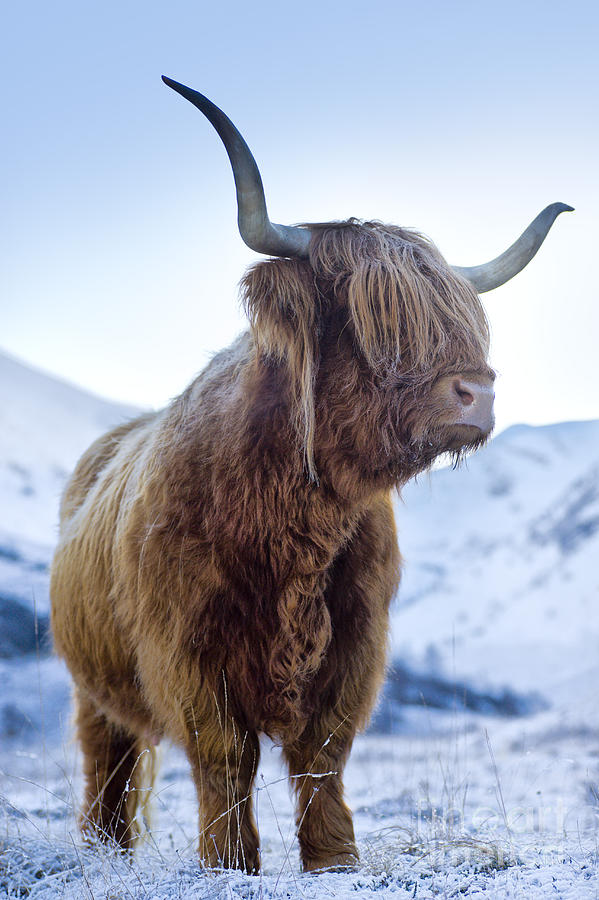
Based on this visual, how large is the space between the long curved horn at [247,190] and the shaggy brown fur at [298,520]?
94 mm

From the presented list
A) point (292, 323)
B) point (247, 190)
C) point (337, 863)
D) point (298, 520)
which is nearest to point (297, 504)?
point (298, 520)

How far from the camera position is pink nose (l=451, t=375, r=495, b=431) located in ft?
7.70

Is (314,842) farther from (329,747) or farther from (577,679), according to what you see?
(577,679)

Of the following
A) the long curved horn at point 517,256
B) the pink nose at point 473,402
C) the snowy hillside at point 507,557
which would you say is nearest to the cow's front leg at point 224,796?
the pink nose at point 473,402

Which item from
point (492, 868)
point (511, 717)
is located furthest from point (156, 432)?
point (511, 717)

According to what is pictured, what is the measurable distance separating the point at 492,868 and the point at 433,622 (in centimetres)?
902

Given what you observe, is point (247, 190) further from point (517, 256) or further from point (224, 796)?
point (224, 796)

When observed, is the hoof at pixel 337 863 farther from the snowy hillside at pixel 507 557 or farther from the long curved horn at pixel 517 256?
the snowy hillside at pixel 507 557

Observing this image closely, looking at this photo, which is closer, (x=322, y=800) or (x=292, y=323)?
(x=292, y=323)

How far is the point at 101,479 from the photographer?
388cm

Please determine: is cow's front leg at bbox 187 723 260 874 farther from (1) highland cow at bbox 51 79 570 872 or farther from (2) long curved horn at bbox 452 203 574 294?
(2) long curved horn at bbox 452 203 574 294

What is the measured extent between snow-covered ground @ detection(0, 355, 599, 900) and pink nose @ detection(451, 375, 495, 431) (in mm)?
495

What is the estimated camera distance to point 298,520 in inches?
101

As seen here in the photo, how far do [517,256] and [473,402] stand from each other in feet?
2.94
